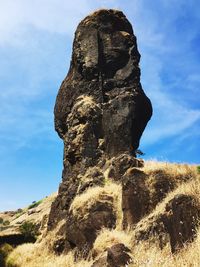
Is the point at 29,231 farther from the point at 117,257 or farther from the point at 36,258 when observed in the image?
the point at 117,257

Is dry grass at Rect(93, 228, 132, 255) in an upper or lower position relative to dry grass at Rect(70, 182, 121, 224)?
lower

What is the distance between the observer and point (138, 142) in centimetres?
2770

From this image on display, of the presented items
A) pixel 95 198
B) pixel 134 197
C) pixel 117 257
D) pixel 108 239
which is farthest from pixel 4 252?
pixel 117 257

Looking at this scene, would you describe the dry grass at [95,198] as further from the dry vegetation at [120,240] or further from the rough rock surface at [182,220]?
the rough rock surface at [182,220]

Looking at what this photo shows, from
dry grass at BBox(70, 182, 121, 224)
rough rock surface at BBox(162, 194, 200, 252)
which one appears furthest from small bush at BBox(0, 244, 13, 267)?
rough rock surface at BBox(162, 194, 200, 252)

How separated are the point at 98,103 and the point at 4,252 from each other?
445 inches

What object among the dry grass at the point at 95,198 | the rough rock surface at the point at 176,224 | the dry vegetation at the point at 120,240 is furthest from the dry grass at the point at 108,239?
the dry grass at the point at 95,198

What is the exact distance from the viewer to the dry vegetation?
14070 mm

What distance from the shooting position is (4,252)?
27.1 metres

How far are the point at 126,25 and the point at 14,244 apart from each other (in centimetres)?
1734

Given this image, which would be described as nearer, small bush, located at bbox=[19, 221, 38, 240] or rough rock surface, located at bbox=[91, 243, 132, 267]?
rough rock surface, located at bbox=[91, 243, 132, 267]

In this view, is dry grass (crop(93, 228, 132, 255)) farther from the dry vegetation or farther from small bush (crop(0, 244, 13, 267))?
small bush (crop(0, 244, 13, 267))

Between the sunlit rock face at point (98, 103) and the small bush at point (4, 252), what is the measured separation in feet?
10.1

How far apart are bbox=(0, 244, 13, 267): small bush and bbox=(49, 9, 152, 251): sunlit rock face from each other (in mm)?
3071
